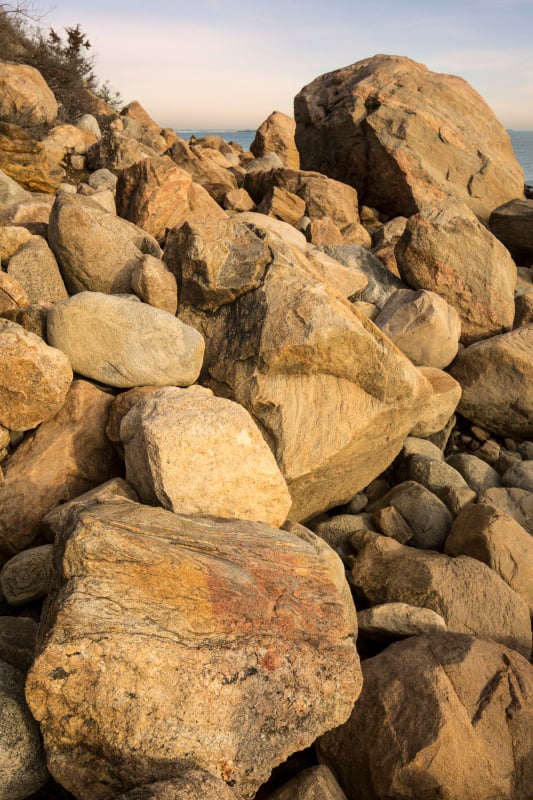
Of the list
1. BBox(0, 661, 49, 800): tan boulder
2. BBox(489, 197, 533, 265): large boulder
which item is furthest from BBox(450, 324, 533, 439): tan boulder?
BBox(0, 661, 49, 800): tan boulder

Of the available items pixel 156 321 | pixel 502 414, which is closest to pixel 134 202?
pixel 156 321

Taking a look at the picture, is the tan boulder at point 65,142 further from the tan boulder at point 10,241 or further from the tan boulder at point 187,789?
the tan boulder at point 187,789

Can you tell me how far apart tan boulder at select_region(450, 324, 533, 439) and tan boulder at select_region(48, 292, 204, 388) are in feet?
12.5

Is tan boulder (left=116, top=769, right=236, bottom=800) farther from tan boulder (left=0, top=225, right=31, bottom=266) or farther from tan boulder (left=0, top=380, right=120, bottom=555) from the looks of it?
tan boulder (left=0, top=225, right=31, bottom=266)

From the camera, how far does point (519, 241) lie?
37.3 ft

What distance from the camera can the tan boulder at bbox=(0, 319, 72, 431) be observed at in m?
4.21

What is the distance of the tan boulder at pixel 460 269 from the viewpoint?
7922mm

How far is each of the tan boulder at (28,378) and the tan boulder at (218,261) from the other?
4.92 feet

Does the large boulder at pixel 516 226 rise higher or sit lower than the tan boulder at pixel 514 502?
higher

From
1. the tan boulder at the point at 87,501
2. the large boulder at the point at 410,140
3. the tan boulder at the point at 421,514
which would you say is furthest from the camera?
the large boulder at the point at 410,140

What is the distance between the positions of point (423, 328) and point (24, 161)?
6.73 meters

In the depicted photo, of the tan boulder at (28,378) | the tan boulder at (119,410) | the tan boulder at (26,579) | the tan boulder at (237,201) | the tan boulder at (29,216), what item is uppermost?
the tan boulder at (29,216)

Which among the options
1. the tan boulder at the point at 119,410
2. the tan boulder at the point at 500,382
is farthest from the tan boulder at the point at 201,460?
the tan boulder at the point at 500,382

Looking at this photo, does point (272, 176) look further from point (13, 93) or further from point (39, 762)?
point (39, 762)
